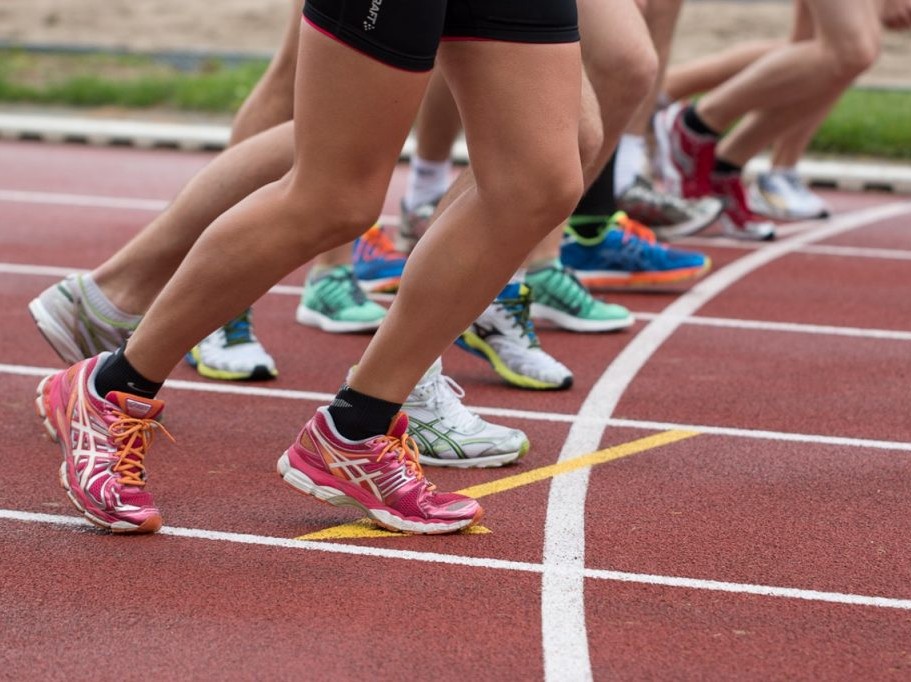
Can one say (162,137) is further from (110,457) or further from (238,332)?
(110,457)

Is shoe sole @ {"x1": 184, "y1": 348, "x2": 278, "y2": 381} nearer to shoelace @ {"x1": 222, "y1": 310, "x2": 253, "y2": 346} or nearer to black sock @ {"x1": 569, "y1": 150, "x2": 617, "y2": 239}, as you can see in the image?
shoelace @ {"x1": 222, "y1": 310, "x2": 253, "y2": 346}

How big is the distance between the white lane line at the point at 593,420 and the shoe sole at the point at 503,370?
208 mm

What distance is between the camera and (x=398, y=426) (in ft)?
10.9

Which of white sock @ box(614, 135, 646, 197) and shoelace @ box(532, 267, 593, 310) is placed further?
white sock @ box(614, 135, 646, 197)

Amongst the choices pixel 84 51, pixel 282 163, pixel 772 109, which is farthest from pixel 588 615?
pixel 84 51

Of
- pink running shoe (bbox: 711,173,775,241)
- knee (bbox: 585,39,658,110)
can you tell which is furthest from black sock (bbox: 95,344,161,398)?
pink running shoe (bbox: 711,173,775,241)

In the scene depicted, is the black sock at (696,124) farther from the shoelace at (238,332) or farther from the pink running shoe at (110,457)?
the pink running shoe at (110,457)

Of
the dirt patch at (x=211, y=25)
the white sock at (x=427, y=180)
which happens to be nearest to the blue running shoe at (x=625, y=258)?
the white sock at (x=427, y=180)

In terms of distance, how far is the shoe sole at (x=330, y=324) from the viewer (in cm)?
533

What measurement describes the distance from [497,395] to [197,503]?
1297 mm

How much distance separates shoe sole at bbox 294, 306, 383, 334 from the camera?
533 centimetres

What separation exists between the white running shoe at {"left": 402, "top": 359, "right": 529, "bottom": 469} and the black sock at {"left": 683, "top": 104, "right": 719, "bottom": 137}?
4.15 metres

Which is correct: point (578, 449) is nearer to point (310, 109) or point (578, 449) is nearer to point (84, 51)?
point (310, 109)

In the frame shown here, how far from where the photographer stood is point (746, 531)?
11.2 feet
